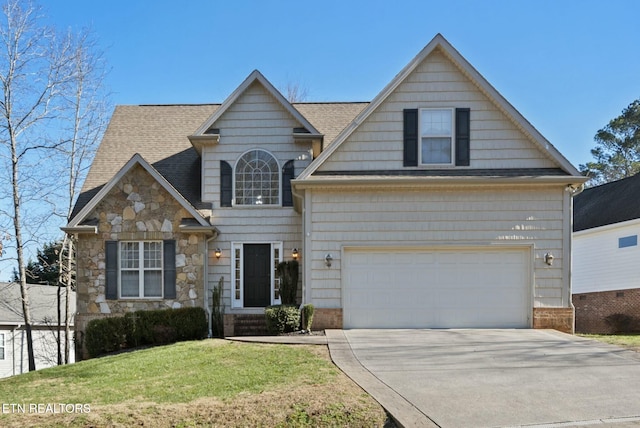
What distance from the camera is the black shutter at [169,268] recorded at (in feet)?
49.0

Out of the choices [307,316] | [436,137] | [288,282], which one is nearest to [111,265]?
[288,282]

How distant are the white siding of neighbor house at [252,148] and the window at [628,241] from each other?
13.4m

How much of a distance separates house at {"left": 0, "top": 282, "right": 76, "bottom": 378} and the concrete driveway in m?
18.7

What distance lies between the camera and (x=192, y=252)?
15039mm

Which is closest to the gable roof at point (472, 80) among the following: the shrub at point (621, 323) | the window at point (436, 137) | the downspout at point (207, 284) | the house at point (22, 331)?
the window at point (436, 137)

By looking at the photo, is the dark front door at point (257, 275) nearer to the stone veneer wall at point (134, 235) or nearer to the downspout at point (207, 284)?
the downspout at point (207, 284)

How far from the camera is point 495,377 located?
8406 mm

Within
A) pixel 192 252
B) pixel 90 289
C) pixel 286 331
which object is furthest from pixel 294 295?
pixel 90 289

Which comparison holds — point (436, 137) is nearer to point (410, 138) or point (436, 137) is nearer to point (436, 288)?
point (410, 138)

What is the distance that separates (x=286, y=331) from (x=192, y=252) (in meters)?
3.75

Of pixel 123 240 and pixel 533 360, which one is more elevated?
pixel 123 240

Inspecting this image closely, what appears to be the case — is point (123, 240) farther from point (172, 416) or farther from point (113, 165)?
Answer: point (172, 416)

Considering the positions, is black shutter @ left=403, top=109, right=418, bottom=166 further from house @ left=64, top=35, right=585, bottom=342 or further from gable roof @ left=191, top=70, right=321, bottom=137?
gable roof @ left=191, top=70, right=321, bottom=137

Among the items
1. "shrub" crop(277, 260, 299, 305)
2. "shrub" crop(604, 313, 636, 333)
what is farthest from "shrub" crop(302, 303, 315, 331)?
"shrub" crop(604, 313, 636, 333)
